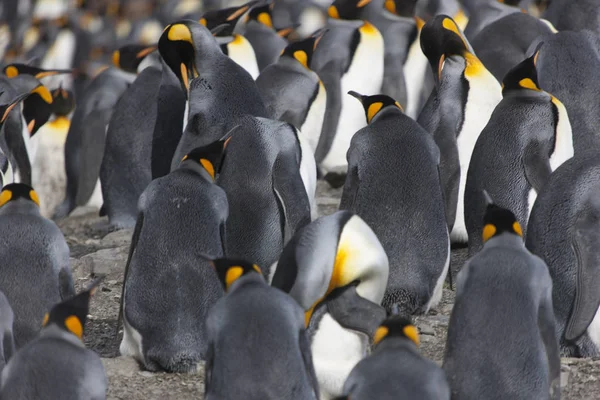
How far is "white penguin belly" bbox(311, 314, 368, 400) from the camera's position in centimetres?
457

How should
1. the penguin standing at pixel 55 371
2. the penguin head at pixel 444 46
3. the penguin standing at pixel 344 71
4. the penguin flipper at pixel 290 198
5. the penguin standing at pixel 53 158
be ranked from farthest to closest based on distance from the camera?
the penguin standing at pixel 53 158 < the penguin standing at pixel 344 71 < the penguin head at pixel 444 46 < the penguin flipper at pixel 290 198 < the penguin standing at pixel 55 371

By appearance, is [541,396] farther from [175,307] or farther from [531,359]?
[175,307]

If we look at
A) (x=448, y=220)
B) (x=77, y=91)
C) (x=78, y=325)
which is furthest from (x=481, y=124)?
(x=77, y=91)

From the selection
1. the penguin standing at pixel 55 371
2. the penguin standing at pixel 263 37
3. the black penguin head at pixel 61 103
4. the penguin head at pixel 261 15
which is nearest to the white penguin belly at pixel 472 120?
the penguin standing at pixel 55 371

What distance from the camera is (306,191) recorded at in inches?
221

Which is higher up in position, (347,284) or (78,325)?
(78,325)

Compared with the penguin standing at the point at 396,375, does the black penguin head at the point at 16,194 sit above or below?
below

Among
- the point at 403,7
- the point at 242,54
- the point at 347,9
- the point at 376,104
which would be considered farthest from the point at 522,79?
the point at 403,7

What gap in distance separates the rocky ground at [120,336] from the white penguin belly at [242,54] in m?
1.46

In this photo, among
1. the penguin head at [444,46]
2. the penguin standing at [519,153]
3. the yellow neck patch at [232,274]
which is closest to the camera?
the yellow neck patch at [232,274]

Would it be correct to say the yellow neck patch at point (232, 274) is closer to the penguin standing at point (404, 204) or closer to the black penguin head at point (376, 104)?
the penguin standing at point (404, 204)

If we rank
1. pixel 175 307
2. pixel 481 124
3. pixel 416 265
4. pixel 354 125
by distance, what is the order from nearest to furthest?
pixel 175 307, pixel 416 265, pixel 481 124, pixel 354 125

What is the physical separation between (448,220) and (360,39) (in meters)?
3.33

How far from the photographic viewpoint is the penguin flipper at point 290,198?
17.8 feet
